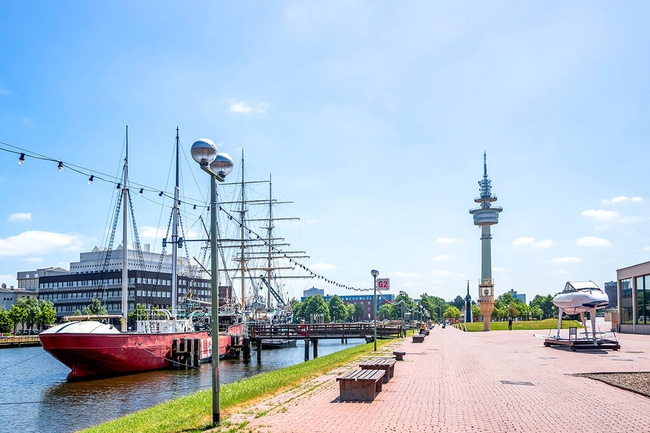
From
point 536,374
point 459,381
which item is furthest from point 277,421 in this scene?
point 536,374

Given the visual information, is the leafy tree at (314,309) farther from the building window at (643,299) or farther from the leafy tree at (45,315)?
the building window at (643,299)

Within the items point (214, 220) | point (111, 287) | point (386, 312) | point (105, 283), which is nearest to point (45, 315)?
point (105, 283)

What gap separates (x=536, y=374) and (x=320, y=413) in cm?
1037

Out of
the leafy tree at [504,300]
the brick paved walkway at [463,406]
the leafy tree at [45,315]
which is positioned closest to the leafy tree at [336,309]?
the leafy tree at [504,300]

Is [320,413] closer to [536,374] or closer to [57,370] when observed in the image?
[536,374]

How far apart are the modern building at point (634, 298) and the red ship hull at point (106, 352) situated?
4483 centimetres

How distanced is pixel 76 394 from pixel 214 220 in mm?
19739

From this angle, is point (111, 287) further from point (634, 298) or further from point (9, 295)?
point (634, 298)

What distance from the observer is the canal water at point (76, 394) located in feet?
65.7

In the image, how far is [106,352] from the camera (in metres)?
33.3

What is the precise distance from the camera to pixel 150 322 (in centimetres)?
4275

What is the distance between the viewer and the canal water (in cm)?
2003

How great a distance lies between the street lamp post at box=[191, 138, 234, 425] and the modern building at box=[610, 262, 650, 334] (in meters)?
53.4

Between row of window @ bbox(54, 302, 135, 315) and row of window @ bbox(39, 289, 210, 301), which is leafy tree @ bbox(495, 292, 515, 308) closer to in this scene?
row of window @ bbox(39, 289, 210, 301)
